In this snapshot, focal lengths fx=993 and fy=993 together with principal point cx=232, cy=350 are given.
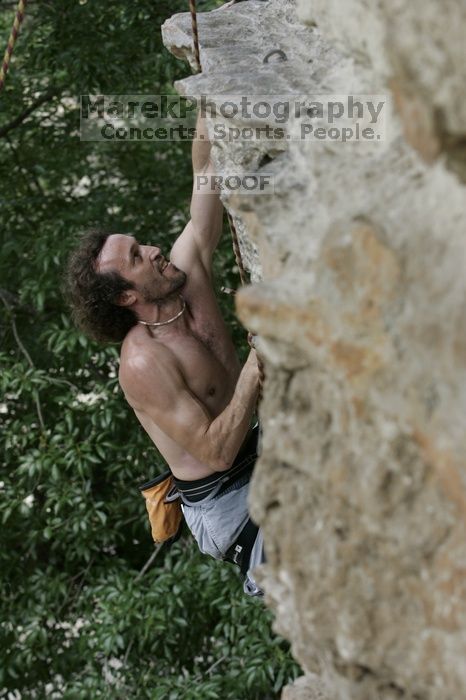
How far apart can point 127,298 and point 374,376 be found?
4.93ft

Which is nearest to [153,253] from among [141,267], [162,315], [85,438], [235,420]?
[141,267]

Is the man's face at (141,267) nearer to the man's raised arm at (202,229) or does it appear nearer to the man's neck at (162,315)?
the man's neck at (162,315)

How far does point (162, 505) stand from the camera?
2877 millimetres

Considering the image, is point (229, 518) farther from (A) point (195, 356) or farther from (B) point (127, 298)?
(B) point (127, 298)

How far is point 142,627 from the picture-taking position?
3.74 meters

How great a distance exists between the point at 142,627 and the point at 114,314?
1.54 metres

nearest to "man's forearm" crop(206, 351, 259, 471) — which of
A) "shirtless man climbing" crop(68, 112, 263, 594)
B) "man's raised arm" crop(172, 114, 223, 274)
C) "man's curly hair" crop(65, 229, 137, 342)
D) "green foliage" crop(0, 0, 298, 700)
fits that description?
"shirtless man climbing" crop(68, 112, 263, 594)

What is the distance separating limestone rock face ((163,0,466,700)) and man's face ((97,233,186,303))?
42.0 inches

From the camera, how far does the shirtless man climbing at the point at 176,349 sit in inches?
99.0

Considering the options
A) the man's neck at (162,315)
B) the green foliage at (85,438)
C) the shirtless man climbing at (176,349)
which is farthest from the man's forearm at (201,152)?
the green foliage at (85,438)

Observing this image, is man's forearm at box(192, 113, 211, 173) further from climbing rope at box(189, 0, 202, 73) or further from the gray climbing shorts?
the gray climbing shorts

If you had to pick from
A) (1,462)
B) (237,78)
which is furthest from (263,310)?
(1,462)

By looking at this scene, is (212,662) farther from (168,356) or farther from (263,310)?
(263,310)

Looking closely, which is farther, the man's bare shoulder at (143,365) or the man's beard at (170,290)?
the man's beard at (170,290)
